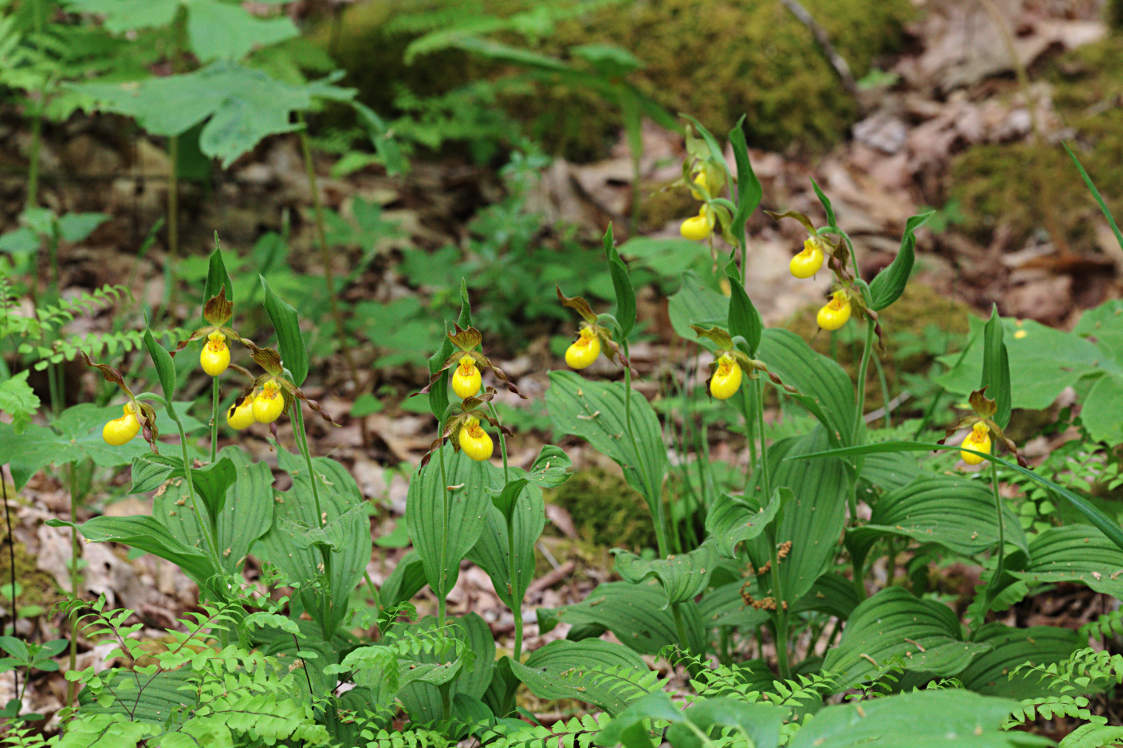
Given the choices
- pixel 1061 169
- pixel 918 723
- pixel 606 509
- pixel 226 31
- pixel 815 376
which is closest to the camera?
pixel 918 723

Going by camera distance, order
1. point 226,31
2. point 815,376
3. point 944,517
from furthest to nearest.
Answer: point 226,31, point 815,376, point 944,517

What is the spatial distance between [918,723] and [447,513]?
85 centimetres

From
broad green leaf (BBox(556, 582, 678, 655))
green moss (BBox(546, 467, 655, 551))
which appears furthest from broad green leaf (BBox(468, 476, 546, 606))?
green moss (BBox(546, 467, 655, 551))

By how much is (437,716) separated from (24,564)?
3.92 ft

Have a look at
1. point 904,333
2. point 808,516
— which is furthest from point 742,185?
point 904,333

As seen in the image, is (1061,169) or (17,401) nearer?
(17,401)

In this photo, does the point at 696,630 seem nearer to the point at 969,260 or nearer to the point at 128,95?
the point at 128,95

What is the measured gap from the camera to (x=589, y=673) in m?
1.47

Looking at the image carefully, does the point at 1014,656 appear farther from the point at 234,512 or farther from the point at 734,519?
the point at 234,512

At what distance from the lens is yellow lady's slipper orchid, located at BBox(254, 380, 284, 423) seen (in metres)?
1.33

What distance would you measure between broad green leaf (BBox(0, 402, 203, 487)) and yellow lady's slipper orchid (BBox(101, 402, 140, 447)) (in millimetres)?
170

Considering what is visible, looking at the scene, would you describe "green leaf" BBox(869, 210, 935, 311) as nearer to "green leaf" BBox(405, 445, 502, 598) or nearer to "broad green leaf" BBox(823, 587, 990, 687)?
"broad green leaf" BBox(823, 587, 990, 687)

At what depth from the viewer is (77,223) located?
2.61 metres

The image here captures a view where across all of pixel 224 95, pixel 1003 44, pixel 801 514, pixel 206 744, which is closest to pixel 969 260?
pixel 1003 44
